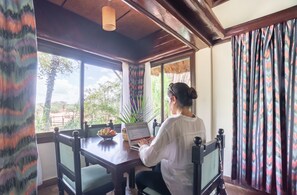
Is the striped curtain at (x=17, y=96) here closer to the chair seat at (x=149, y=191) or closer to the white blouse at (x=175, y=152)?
the white blouse at (x=175, y=152)

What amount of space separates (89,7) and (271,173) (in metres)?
3.30

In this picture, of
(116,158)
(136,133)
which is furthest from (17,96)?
(136,133)

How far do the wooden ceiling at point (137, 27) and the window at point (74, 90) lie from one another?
0.80 feet

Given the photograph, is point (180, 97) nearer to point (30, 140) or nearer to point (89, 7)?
point (30, 140)

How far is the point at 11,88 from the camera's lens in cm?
68

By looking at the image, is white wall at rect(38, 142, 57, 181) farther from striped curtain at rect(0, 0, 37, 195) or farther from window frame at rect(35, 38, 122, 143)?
striped curtain at rect(0, 0, 37, 195)

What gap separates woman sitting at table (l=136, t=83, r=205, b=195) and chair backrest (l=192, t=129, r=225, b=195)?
0.11m

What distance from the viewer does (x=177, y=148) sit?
124 centimetres

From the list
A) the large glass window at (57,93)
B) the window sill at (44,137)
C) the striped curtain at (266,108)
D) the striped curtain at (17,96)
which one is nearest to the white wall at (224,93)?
the striped curtain at (266,108)

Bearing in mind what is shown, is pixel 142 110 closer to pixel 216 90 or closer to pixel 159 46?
pixel 159 46

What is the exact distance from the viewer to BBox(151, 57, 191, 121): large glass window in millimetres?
3145

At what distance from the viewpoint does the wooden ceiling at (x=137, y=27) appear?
5.76 feet

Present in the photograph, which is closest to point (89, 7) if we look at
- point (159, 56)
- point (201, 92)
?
point (159, 56)

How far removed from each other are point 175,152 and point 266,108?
1.42 m
